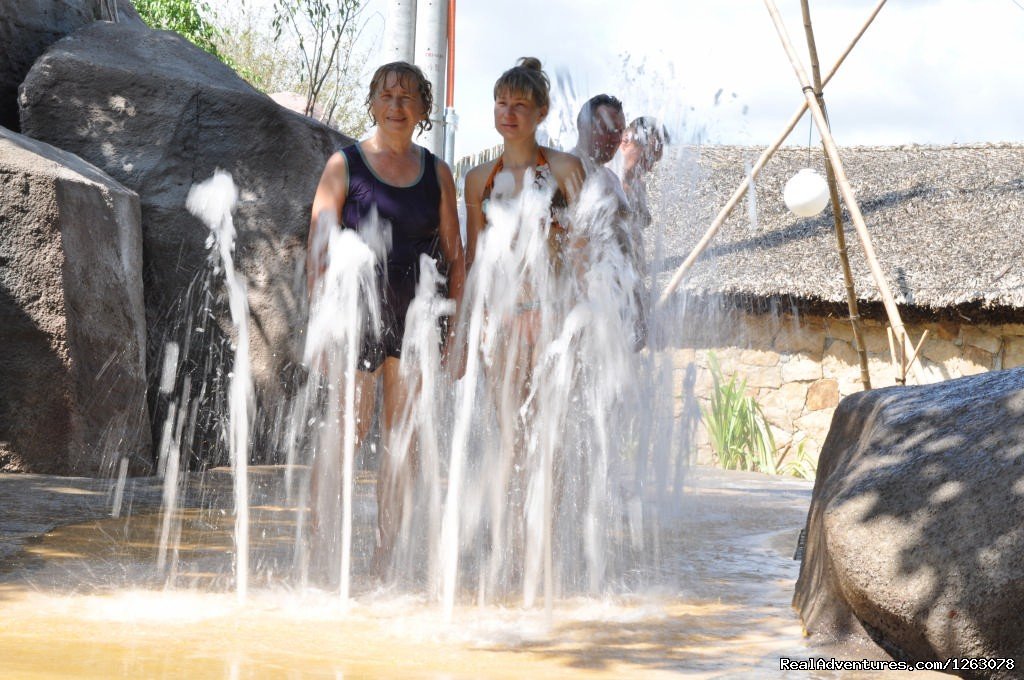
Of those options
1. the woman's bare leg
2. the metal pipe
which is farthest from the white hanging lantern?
the woman's bare leg

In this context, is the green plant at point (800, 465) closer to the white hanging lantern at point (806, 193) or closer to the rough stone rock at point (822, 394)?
the rough stone rock at point (822, 394)

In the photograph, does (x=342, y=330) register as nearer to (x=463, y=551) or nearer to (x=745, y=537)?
(x=463, y=551)

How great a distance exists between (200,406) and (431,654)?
383 cm

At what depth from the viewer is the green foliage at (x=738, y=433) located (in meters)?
9.71

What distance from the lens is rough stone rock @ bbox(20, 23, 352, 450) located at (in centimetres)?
584

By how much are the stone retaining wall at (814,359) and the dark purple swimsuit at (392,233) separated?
23.2 ft

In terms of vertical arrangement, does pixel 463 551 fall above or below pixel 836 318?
below

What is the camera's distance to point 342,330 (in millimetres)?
3260

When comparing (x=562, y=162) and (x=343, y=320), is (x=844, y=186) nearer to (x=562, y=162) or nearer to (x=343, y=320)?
(x=562, y=162)

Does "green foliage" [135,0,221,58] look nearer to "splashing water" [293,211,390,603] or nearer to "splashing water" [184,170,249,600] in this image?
"splashing water" [184,170,249,600]

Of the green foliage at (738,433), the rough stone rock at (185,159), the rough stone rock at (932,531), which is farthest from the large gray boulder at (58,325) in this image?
the green foliage at (738,433)

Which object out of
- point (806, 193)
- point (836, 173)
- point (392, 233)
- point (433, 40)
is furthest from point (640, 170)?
point (806, 193)

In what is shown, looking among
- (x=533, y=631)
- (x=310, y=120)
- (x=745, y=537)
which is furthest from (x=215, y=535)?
(x=310, y=120)

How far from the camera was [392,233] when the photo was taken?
330cm
